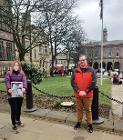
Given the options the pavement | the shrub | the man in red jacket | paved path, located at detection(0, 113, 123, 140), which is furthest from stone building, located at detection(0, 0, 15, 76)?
the man in red jacket

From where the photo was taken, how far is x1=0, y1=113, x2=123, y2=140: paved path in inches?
228

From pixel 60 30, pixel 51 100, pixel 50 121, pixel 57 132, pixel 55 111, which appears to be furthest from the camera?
pixel 60 30

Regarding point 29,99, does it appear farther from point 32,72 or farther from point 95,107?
point 95,107

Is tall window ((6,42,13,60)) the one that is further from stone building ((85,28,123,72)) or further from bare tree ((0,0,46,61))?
stone building ((85,28,123,72))

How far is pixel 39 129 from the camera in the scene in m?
6.36

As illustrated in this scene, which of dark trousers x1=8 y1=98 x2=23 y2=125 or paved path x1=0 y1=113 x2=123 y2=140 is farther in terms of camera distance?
dark trousers x1=8 y1=98 x2=23 y2=125

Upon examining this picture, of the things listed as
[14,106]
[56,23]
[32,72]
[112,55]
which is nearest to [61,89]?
[32,72]

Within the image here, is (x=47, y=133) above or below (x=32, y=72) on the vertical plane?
below

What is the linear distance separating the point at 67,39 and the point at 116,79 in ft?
53.2

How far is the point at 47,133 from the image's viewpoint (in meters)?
6.05

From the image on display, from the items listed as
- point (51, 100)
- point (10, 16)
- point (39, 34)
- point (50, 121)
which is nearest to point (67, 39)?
point (39, 34)

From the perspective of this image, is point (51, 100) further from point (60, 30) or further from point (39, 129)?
point (60, 30)

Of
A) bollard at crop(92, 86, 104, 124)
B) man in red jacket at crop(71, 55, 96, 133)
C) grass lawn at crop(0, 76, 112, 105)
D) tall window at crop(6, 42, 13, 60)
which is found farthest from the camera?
tall window at crop(6, 42, 13, 60)

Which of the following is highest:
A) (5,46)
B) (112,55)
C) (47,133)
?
(112,55)
